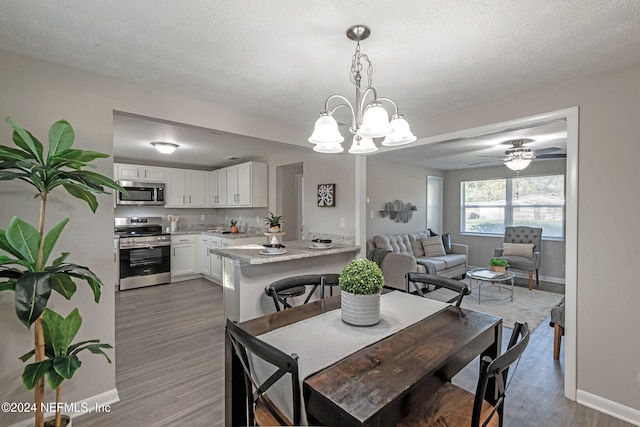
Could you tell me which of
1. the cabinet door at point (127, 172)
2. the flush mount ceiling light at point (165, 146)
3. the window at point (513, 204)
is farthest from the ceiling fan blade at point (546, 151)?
the cabinet door at point (127, 172)

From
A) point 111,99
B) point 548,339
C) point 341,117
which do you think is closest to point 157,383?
point 111,99

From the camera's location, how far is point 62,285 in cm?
145

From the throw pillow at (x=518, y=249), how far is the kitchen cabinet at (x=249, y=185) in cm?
466

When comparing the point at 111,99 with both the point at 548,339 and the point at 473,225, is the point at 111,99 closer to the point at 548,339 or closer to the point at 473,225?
the point at 548,339

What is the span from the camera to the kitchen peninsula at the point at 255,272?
2.80 m

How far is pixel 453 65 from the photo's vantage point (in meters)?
1.97

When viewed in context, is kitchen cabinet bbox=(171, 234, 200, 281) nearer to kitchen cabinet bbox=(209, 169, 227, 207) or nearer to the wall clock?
kitchen cabinet bbox=(209, 169, 227, 207)

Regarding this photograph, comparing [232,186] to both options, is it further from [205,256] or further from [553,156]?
[553,156]

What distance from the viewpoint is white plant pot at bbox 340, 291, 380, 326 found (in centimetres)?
156

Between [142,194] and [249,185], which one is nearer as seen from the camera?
[249,185]

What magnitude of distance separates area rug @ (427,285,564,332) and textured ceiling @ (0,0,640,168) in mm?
2889

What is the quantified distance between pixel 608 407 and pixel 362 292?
2.06 metres

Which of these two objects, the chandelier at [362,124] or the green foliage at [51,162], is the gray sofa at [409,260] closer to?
the chandelier at [362,124]

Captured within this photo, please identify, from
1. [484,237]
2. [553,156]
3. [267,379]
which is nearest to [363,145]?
[267,379]
